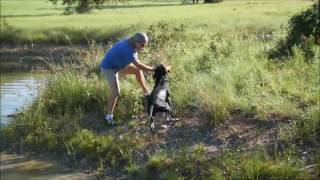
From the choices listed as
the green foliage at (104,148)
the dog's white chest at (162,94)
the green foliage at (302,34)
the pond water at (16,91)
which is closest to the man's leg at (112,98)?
the green foliage at (104,148)

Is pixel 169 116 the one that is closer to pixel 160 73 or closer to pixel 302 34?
pixel 160 73

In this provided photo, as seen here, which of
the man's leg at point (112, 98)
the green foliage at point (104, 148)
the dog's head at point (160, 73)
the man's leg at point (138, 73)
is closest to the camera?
the green foliage at point (104, 148)

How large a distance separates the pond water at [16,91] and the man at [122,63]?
264cm

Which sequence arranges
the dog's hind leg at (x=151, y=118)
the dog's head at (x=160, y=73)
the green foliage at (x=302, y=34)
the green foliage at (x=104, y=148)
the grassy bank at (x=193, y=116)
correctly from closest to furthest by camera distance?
the grassy bank at (x=193, y=116)
the green foliage at (x=104, y=148)
the dog's hind leg at (x=151, y=118)
the dog's head at (x=160, y=73)
the green foliage at (x=302, y=34)

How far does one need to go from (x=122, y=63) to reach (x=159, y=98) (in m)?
0.99

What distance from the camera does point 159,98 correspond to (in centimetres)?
1176

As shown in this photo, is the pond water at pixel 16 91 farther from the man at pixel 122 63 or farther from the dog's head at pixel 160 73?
the dog's head at pixel 160 73

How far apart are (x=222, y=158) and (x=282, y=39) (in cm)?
787

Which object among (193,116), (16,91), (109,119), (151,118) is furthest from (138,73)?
(16,91)

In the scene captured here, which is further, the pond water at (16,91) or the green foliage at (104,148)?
the pond water at (16,91)

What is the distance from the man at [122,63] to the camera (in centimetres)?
1188

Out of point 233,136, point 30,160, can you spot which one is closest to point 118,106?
point 30,160

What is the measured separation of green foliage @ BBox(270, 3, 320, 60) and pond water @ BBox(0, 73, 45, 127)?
19.1 ft

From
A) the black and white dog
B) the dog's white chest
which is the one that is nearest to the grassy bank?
the black and white dog
